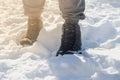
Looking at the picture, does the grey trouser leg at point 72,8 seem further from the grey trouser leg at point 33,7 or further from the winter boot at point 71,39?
the grey trouser leg at point 33,7

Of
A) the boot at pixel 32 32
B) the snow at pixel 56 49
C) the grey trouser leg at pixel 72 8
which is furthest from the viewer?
the boot at pixel 32 32

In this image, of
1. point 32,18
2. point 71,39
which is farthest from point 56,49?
point 32,18

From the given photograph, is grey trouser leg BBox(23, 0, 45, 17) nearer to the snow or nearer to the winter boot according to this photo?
the snow

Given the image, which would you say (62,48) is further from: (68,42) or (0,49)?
(0,49)

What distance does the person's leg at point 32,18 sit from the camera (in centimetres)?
278

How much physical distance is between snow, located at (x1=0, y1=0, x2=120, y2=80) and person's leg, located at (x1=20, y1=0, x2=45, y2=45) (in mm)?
49

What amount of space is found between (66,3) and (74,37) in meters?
0.24

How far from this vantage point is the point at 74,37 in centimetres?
262

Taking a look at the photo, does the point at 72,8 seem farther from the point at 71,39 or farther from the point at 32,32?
the point at 32,32

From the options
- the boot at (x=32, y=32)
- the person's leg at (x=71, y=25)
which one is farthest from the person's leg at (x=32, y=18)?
the person's leg at (x=71, y=25)

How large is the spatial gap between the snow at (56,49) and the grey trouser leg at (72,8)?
0.27 metres

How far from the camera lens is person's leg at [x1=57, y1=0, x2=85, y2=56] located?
2.57 metres

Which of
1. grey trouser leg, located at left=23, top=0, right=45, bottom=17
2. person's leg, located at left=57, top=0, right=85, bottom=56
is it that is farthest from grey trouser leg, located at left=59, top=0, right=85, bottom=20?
grey trouser leg, located at left=23, top=0, right=45, bottom=17

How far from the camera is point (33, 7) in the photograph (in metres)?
2.79
